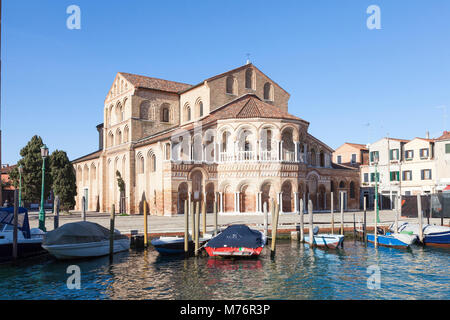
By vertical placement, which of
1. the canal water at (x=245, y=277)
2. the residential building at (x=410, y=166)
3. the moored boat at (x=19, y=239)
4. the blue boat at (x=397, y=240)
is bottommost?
the canal water at (x=245, y=277)

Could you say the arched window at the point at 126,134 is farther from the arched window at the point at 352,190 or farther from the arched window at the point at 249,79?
the arched window at the point at 352,190

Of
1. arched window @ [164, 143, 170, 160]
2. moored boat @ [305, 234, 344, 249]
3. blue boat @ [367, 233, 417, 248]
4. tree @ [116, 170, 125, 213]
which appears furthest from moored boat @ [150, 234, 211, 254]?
tree @ [116, 170, 125, 213]

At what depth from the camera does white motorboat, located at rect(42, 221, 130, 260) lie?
17.8m

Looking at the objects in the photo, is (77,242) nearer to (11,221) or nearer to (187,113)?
(11,221)

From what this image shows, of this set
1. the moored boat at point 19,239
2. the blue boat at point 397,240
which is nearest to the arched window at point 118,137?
the moored boat at point 19,239

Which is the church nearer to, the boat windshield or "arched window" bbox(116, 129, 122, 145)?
"arched window" bbox(116, 129, 122, 145)

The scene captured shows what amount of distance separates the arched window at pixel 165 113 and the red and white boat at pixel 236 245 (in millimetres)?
28286

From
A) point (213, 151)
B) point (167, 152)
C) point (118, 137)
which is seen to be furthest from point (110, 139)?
point (213, 151)

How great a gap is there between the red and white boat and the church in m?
13.4

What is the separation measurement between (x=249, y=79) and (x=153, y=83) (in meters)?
10.8

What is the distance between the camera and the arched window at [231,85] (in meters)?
41.8

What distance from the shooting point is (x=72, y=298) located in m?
12.4

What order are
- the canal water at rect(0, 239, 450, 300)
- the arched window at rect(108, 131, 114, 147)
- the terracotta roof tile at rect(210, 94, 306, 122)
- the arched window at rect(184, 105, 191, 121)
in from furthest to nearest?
the arched window at rect(108, 131, 114, 147), the arched window at rect(184, 105, 191, 121), the terracotta roof tile at rect(210, 94, 306, 122), the canal water at rect(0, 239, 450, 300)
